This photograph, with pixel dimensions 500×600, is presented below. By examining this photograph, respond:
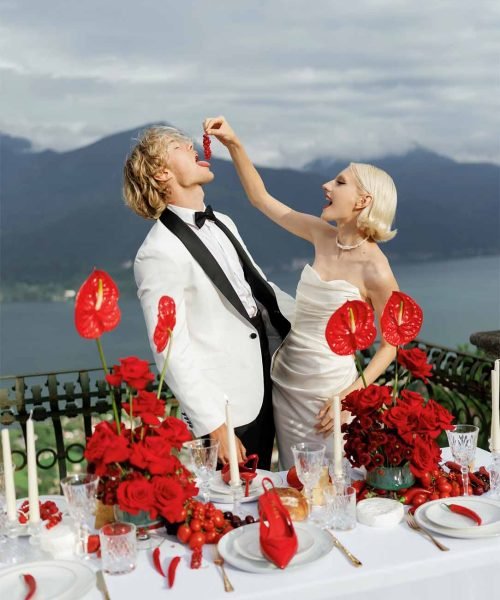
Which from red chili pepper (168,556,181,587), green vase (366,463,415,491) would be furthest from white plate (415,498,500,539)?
red chili pepper (168,556,181,587)

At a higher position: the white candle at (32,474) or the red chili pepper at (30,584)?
the white candle at (32,474)

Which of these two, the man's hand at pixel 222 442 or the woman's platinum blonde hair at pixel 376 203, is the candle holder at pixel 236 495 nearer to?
the man's hand at pixel 222 442

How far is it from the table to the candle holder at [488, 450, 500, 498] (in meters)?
0.30

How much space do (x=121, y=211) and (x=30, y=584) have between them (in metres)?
10.2

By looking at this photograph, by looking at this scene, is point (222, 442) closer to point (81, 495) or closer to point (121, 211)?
point (81, 495)

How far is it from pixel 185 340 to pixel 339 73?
992 centimetres

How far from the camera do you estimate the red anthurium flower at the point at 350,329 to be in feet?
7.08

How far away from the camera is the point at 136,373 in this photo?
1.91 metres

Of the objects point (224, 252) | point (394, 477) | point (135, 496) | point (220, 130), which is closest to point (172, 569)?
point (135, 496)

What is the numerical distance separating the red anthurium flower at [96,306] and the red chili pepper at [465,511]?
996 mm

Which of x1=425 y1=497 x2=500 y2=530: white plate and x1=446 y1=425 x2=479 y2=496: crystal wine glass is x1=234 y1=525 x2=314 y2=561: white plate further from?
Result: x1=446 y1=425 x2=479 y2=496: crystal wine glass

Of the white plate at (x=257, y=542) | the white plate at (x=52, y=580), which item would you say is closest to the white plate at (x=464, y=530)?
the white plate at (x=257, y=542)

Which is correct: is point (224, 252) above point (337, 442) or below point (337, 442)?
above

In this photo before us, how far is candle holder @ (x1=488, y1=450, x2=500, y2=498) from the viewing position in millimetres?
2268
